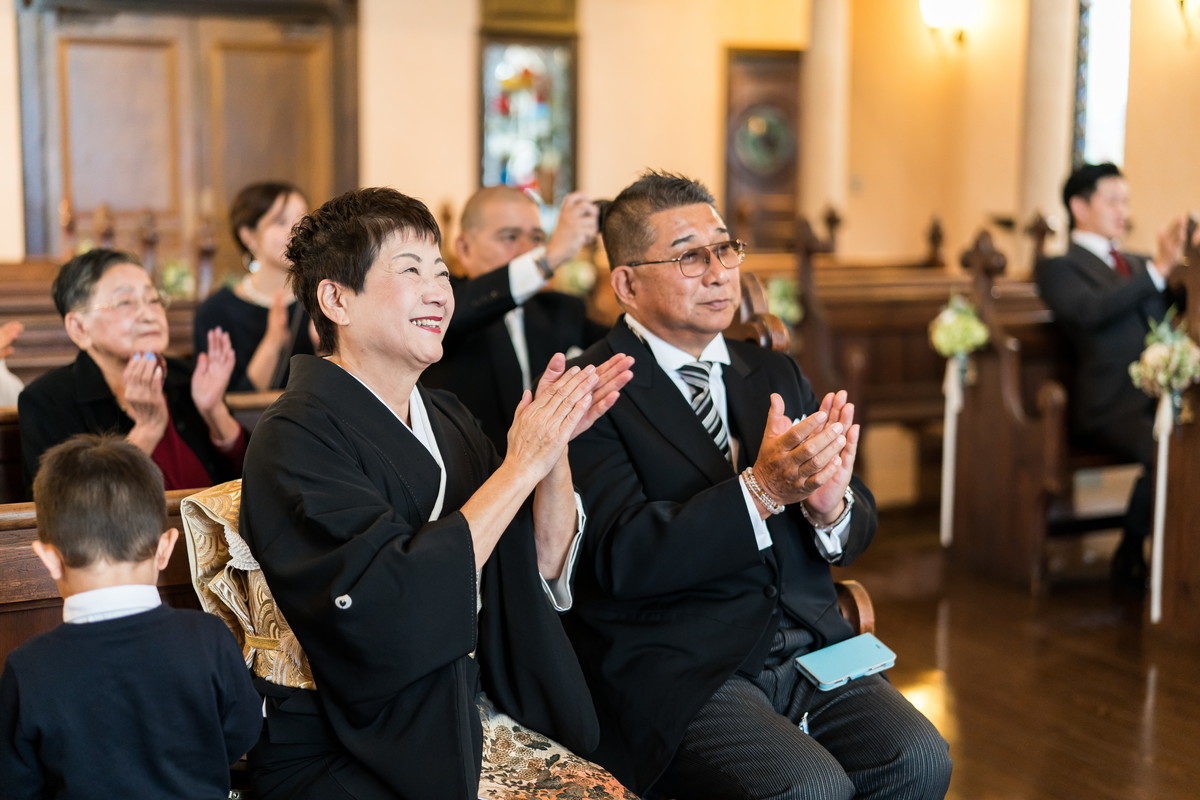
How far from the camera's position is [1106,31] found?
167 inches

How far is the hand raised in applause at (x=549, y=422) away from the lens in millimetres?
1854

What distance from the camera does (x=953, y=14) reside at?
9.45m

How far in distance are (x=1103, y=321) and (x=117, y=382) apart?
3.57m

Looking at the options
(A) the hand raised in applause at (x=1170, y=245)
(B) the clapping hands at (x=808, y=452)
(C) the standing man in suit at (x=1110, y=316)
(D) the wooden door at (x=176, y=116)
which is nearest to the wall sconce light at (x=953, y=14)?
(D) the wooden door at (x=176, y=116)

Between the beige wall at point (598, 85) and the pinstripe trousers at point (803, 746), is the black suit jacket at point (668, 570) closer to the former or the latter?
the pinstripe trousers at point (803, 746)

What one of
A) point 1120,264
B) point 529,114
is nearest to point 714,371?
point 1120,264

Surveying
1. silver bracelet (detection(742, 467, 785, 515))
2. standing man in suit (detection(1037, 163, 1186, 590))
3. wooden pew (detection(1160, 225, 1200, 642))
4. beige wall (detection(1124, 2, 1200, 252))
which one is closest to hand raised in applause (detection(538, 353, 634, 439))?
silver bracelet (detection(742, 467, 785, 515))

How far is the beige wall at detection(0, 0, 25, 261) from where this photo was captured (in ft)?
29.3

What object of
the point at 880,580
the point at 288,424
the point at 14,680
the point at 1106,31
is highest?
the point at 1106,31

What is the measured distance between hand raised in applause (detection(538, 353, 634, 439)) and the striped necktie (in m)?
0.44

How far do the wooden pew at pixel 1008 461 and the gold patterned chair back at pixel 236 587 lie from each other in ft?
11.2

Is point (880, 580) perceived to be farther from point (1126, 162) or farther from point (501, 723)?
point (501, 723)

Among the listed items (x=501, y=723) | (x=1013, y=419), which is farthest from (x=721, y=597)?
(x=1013, y=419)

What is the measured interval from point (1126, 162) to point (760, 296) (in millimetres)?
2169
